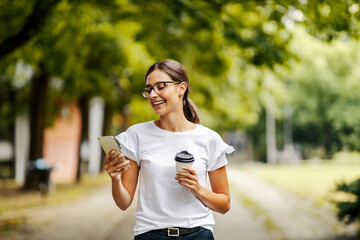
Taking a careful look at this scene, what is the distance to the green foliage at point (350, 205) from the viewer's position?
7.65 meters

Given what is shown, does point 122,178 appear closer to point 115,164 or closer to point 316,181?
point 115,164

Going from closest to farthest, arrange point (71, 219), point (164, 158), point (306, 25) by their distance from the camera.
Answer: point (164, 158) < point (306, 25) < point (71, 219)

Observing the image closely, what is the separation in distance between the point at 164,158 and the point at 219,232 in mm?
7398

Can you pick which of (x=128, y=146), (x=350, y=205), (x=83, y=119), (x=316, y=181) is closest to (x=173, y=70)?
(x=128, y=146)

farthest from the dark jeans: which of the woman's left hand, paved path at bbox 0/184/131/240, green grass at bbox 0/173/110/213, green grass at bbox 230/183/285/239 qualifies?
green grass at bbox 0/173/110/213

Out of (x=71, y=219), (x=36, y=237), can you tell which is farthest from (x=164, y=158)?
(x=71, y=219)

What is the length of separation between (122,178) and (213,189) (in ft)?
1.69

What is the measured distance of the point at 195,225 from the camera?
2.60 metres

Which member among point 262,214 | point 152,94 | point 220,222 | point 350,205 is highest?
point 152,94

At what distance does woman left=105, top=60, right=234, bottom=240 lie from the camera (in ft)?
8.43

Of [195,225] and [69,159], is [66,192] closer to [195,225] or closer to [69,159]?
[69,159]

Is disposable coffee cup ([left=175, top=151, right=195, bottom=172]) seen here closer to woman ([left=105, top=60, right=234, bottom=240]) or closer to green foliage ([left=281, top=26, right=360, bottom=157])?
woman ([left=105, top=60, right=234, bottom=240])

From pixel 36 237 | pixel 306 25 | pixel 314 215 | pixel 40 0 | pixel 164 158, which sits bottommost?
pixel 314 215

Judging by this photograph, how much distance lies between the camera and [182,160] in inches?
95.4
